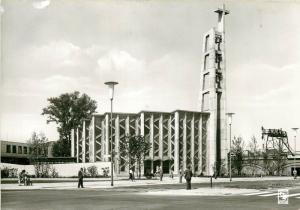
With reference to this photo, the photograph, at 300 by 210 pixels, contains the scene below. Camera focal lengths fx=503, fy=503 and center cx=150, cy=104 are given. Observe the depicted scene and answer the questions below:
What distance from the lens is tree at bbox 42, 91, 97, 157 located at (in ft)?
261

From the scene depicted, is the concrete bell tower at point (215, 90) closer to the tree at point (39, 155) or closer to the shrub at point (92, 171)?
the shrub at point (92, 171)

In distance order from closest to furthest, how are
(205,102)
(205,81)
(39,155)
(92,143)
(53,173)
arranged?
(53,173) → (39,155) → (92,143) → (205,81) → (205,102)

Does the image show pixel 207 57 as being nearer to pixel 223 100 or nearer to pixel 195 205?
pixel 223 100

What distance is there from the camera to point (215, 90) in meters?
74.4

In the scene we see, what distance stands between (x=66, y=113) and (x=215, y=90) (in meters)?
24.0

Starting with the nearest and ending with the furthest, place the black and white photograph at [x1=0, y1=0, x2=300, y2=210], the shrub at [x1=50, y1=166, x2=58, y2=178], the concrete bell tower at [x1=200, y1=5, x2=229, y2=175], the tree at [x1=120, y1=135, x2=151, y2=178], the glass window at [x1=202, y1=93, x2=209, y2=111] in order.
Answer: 1. the black and white photograph at [x1=0, y1=0, x2=300, y2=210]
2. the tree at [x1=120, y1=135, x2=151, y2=178]
3. the shrub at [x1=50, y1=166, x2=58, y2=178]
4. the concrete bell tower at [x1=200, y1=5, x2=229, y2=175]
5. the glass window at [x1=202, y1=93, x2=209, y2=111]

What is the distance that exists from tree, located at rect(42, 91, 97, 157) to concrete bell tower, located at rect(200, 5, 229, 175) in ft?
61.6

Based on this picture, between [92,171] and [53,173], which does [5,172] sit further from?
[92,171]

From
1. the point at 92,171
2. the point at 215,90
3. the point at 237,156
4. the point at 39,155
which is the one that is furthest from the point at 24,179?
the point at 215,90

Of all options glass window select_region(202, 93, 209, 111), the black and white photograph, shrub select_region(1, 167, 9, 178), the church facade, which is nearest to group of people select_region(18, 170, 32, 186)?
the black and white photograph

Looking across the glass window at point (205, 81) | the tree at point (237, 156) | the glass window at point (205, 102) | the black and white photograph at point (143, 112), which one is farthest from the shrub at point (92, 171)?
the glass window at point (205, 81)

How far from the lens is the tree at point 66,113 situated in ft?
261

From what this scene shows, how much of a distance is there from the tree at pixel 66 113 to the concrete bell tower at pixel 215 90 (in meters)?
18.8

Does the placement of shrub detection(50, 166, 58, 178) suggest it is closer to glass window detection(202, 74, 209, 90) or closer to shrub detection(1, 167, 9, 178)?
shrub detection(1, 167, 9, 178)
